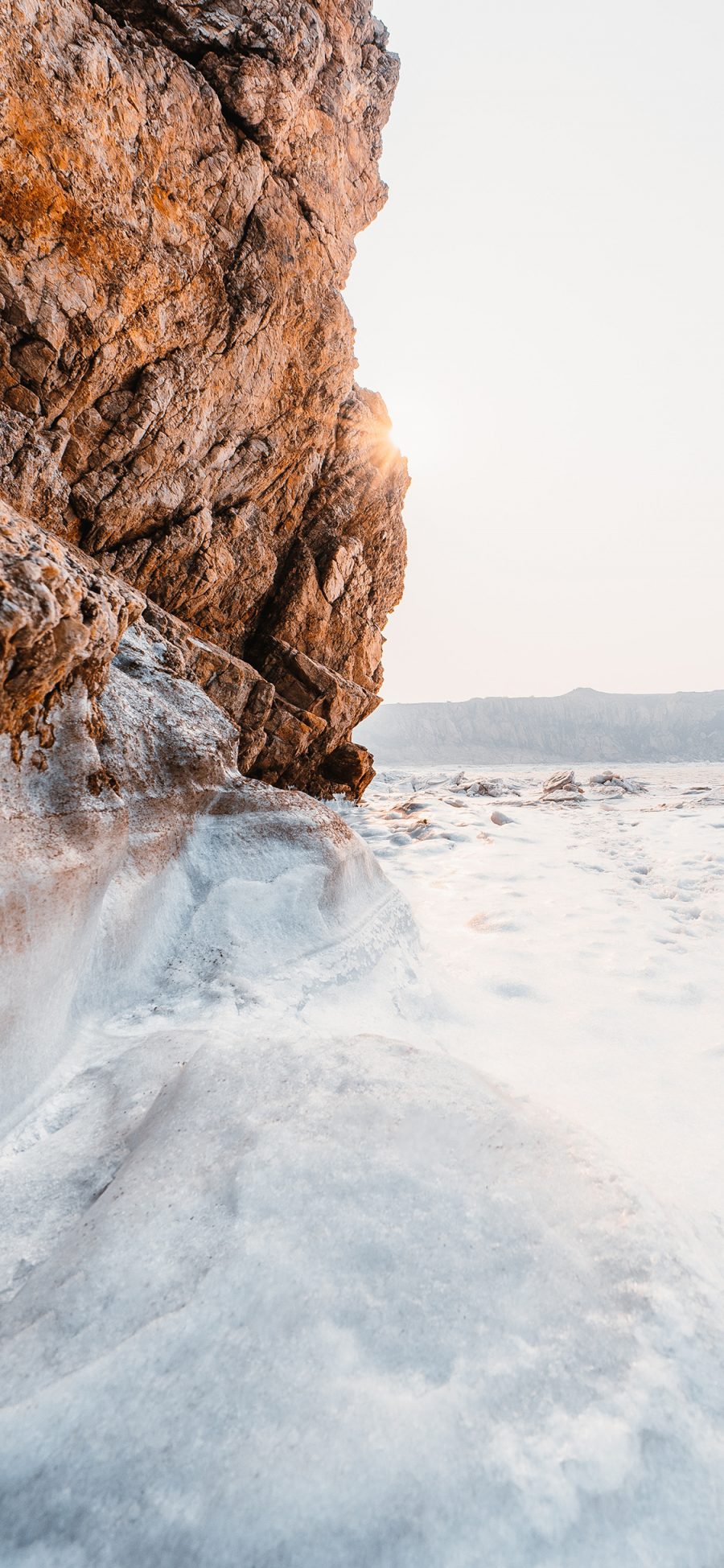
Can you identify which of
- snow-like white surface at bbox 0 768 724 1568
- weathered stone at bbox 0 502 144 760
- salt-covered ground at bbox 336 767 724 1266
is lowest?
salt-covered ground at bbox 336 767 724 1266

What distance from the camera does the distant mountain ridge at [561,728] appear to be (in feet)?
169

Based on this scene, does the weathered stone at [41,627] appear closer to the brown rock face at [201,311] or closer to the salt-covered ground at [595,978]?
the brown rock face at [201,311]

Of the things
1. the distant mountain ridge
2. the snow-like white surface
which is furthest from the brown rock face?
the distant mountain ridge

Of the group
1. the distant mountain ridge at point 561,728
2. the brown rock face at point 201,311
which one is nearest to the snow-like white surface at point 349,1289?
the brown rock face at point 201,311

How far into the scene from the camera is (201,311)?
4871 mm

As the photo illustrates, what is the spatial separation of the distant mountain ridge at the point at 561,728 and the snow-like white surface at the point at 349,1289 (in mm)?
47125

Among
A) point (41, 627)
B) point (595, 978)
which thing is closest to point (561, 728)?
point (595, 978)

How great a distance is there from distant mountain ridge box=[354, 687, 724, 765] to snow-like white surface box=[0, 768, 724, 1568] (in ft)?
155

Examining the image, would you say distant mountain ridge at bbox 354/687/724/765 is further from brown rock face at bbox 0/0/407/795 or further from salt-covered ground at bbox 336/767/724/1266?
salt-covered ground at bbox 336/767/724/1266

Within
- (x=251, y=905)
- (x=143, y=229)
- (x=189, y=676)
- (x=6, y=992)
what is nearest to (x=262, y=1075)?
(x=6, y=992)

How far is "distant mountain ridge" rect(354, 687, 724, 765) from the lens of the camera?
51.6 meters

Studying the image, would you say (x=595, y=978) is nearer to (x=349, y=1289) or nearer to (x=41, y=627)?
(x=349, y=1289)

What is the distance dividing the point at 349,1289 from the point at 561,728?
5777 centimetres

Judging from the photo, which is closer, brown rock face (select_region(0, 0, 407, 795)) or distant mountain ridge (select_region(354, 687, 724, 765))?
brown rock face (select_region(0, 0, 407, 795))
